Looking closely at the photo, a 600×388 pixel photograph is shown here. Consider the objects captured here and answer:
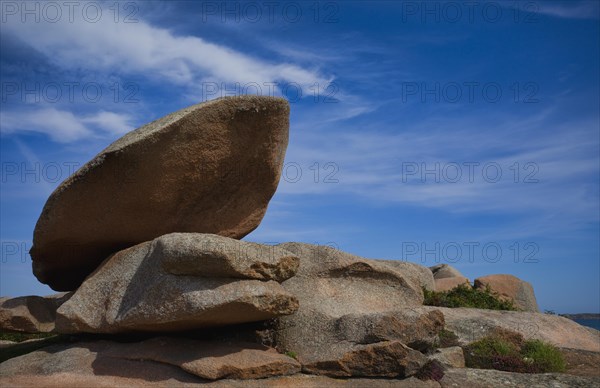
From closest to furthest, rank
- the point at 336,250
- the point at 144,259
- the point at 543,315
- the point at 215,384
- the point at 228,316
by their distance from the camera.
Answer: the point at 215,384 < the point at 228,316 < the point at 144,259 < the point at 336,250 < the point at 543,315

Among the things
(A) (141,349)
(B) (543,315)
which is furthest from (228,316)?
(B) (543,315)

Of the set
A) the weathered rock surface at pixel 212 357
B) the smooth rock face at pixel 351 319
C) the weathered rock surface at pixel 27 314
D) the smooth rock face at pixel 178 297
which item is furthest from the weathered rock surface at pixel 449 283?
the weathered rock surface at pixel 27 314

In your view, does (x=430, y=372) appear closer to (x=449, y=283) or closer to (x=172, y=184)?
(x=172, y=184)

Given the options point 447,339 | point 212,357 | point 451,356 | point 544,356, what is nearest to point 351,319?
point 212,357

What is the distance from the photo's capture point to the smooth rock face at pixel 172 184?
40.2 feet

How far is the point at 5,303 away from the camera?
1479 cm

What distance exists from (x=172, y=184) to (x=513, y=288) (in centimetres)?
2085

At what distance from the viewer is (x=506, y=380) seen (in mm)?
12180

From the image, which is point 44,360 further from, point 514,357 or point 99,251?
point 514,357

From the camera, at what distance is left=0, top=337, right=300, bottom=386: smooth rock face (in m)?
10.7

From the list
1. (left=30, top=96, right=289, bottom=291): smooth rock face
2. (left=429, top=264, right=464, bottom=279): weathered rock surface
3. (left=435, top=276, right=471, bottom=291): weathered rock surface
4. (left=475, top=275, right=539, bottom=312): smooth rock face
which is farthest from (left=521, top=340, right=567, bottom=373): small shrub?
(left=429, top=264, right=464, bottom=279): weathered rock surface

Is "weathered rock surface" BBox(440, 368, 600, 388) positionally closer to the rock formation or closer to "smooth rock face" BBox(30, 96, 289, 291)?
the rock formation

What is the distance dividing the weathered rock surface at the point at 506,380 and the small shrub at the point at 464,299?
24.9ft

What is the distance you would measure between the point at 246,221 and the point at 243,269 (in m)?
3.76
